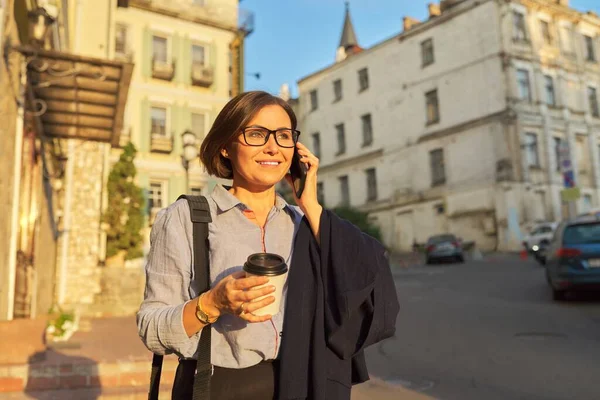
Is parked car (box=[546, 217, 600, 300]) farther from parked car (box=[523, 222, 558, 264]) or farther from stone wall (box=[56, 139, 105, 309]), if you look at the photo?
parked car (box=[523, 222, 558, 264])

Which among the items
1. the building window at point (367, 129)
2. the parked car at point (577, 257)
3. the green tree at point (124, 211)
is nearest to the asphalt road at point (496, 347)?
the parked car at point (577, 257)

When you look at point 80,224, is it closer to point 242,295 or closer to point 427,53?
point 242,295

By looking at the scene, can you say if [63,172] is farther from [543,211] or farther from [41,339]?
[543,211]

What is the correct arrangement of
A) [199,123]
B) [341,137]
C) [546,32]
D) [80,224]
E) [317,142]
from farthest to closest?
[317,142], [341,137], [546,32], [199,123], [80,224]

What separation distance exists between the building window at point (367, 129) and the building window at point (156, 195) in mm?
19225

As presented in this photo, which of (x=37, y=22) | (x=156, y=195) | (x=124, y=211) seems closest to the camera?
(x=37, y=22)

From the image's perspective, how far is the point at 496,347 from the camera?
7.26 meters

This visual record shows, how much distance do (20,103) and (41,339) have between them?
142 inches

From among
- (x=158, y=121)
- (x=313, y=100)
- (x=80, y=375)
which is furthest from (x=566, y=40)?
(x=80, y=375)

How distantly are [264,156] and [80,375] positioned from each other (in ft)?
15.6

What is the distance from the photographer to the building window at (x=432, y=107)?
3544cm

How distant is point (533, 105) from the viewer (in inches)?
1297

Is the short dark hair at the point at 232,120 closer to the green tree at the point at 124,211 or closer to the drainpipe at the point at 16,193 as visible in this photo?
the drainpipe at the point at 16,193

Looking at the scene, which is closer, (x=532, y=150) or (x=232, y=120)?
(x=232, y=120)
